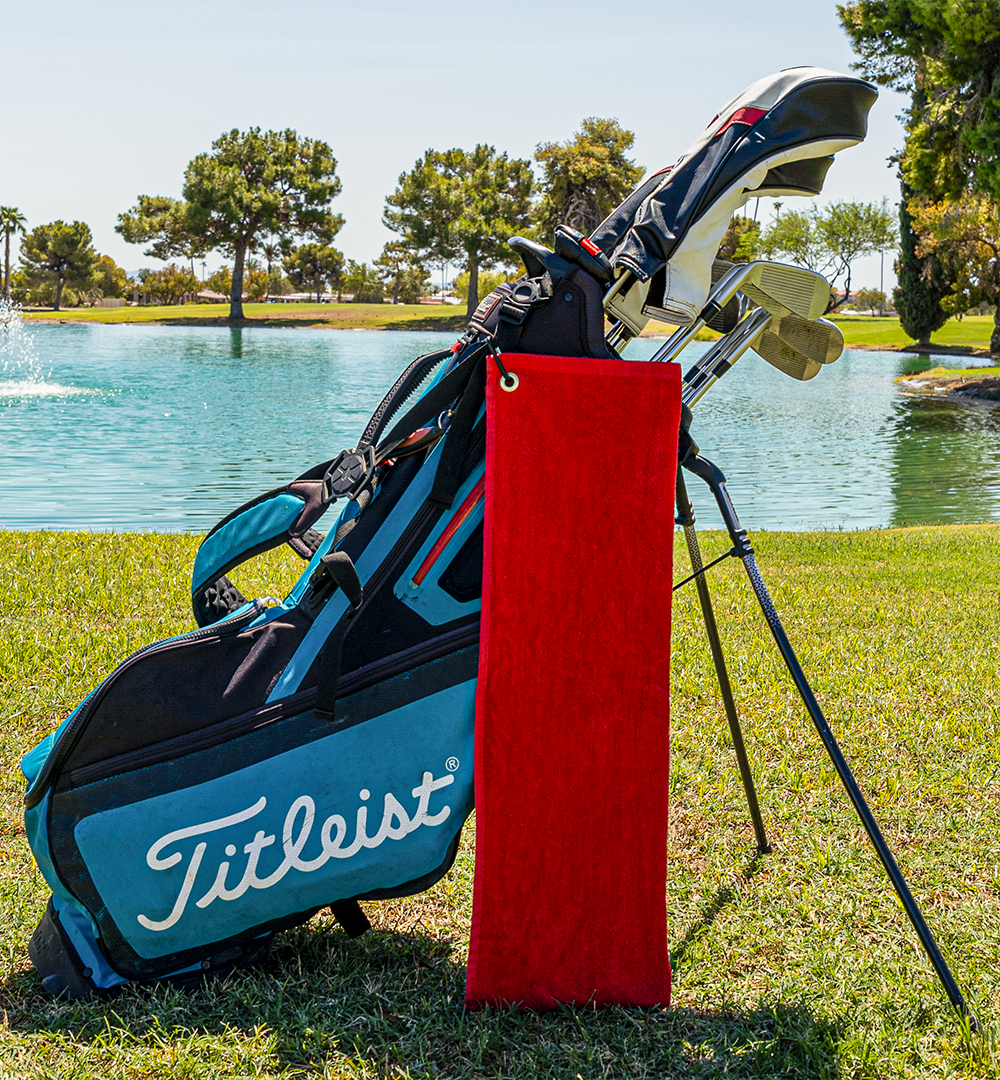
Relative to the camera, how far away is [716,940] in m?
2.08

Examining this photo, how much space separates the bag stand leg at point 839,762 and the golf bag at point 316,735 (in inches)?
16.7

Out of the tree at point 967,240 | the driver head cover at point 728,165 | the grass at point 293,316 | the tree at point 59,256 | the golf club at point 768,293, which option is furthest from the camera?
the tree at point 59,256

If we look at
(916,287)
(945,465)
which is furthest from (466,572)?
(916,287)

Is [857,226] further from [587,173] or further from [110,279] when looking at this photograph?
[110,279]

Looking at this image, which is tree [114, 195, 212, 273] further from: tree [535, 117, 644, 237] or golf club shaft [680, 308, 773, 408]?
golf club shaft [680, 308, 773, 408]

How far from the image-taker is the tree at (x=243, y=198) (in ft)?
200

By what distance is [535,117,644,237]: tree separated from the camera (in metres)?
58.8

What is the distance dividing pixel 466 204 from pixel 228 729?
6816cm

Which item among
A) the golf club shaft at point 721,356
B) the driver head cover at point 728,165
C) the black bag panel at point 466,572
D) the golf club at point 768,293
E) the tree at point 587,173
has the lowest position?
the black bag panel at point 466,572

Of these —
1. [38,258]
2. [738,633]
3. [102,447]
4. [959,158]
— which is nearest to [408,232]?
[38,258]

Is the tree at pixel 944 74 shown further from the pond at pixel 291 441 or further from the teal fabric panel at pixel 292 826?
the teal fabric panel at pixel 292 826

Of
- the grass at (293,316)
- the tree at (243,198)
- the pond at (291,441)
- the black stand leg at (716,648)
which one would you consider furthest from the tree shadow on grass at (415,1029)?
the tree at (243,198)

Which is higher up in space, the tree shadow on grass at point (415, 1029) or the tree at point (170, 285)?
the tree at point (170, 285)

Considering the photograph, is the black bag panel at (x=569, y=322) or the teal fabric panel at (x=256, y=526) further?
the teal fabric panel at (x=256, y=526)
